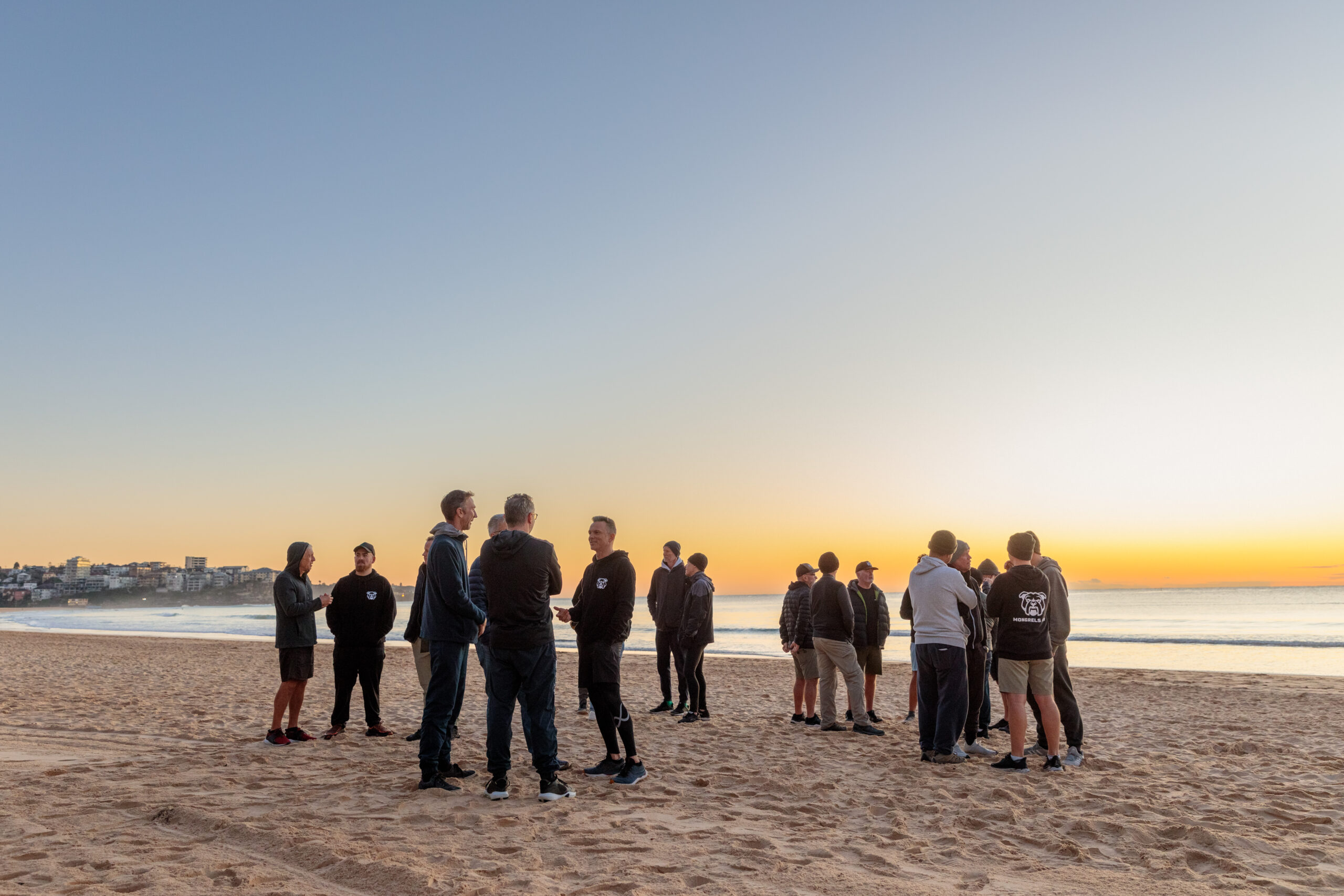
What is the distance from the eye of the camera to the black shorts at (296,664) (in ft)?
21.3

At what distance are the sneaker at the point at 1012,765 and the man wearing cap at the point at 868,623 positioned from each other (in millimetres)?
2089

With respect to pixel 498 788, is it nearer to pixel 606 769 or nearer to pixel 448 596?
pixel 606 769

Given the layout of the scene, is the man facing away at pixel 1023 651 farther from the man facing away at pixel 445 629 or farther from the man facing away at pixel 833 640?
the man facing away at pixel 445 629

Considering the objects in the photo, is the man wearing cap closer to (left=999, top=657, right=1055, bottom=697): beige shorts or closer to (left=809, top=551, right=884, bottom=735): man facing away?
(left=809, top=551, right=884, bottom=735): man facing away

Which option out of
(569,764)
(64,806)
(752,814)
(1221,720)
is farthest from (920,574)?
(64,806)

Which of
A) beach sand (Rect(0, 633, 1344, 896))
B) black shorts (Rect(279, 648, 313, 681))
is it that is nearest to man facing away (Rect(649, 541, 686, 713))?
beach sand (Rect(0, 633, 1344, 896))

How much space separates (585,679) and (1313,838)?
435 centimetres

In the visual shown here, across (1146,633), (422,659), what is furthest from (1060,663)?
(1146,633)

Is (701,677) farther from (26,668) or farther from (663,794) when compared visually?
(26,668)

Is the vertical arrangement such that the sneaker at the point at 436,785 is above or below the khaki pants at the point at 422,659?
below

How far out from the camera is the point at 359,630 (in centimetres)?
696

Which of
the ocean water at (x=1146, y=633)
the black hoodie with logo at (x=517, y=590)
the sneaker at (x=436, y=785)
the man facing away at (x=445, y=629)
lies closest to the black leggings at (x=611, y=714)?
the black hoodie with logo at (x=517, y=590)

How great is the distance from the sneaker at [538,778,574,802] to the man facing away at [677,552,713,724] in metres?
3.57

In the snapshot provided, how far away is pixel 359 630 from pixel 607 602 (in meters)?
3.03
